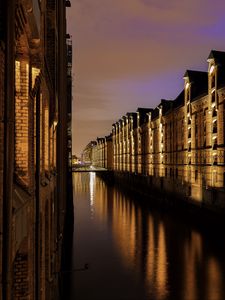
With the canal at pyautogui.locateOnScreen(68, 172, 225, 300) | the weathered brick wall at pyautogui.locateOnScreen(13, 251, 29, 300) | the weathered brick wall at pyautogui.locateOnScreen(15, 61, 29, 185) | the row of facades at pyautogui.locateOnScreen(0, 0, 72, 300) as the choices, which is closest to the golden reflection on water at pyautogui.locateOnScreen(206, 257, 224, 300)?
the canal at pyautogui.locateOnScreen(68, 172, 225, 300)

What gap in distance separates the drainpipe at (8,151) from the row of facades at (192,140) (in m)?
28.8

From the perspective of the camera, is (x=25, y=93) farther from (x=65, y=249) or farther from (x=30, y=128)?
(x=65, y=249)

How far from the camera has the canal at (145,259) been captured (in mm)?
17891

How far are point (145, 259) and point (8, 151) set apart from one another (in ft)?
72.8

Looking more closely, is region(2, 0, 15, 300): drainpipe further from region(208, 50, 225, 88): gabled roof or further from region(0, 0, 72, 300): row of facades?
region(208, 50, 225, 88): gabled roof

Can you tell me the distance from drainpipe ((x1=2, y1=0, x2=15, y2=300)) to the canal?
28.0 feet

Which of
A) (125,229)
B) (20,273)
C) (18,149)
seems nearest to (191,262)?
(125,229)

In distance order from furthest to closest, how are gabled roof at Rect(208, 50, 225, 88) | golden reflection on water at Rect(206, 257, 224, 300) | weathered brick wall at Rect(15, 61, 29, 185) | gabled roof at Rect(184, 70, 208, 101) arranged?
gabled roof at Rect(184, 70, 208, 101)
gabled roof at Rect(208, 50, 225, 88)
golden reflection on water at Rect(206, 257, 224, 300)
weathered brick wall at Rect(15, 61, 29, 185)

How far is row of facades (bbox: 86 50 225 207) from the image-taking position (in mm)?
34500

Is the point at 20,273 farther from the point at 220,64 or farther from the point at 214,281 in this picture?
the point at 220,64

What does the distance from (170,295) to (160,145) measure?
41.6 metres

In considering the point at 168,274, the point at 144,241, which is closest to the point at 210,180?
the point at 144,241

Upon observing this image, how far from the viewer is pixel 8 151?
3.27 m

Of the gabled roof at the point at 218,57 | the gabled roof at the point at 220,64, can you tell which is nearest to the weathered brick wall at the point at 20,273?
the gabled roof at the point at 220,64
